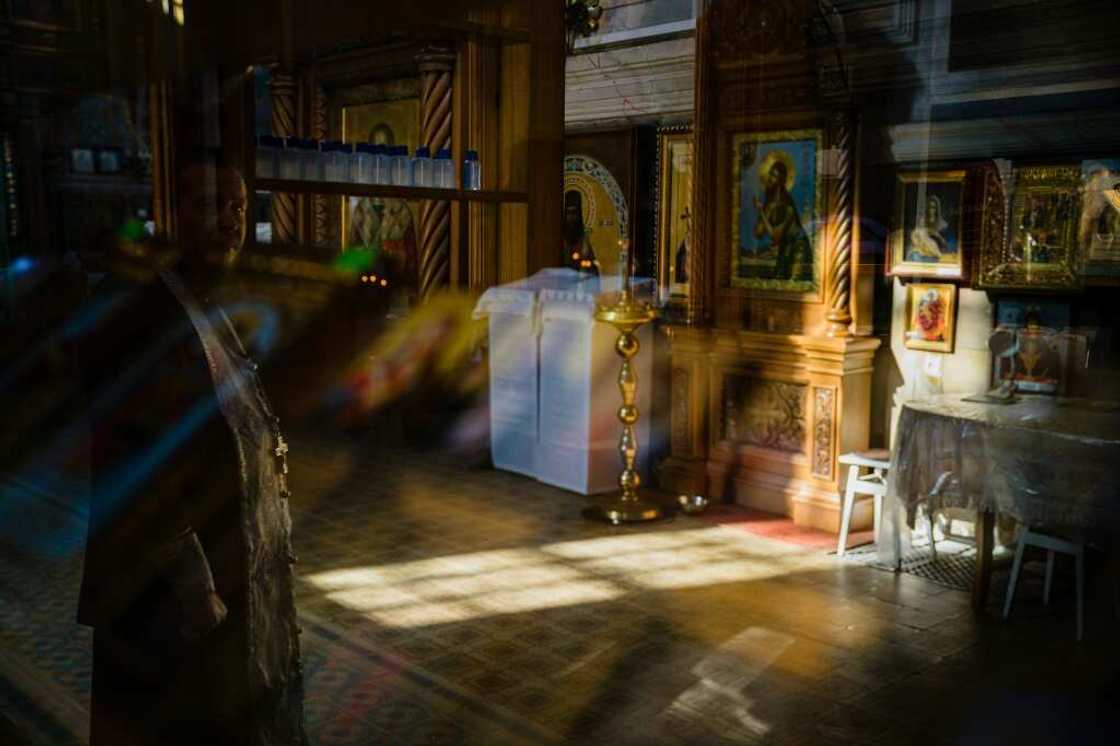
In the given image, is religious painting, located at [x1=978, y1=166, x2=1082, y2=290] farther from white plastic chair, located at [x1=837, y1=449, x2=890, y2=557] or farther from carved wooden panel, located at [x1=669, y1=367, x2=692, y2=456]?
carved wooden panel, located at [x1=669, y1=367, x2=692, y2=456]

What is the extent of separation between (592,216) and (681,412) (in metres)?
1.85

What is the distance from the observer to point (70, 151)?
11.3 ft

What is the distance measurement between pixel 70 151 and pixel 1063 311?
13.0ft

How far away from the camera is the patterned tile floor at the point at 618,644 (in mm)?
3203

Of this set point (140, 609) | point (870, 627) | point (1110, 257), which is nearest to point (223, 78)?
point (140, 609)

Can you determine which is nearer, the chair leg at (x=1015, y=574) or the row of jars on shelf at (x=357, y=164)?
the row of jars on shelf at (x=357, y=164)

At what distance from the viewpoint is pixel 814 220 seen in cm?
552

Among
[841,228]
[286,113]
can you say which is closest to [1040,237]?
[841,228]

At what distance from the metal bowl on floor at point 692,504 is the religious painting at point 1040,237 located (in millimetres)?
1857

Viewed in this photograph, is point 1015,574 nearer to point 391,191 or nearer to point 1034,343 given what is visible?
point 1034,343

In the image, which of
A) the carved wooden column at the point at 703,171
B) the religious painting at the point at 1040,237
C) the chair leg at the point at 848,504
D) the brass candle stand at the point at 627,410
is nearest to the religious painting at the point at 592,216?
the carved wooden column at the point at 703,171

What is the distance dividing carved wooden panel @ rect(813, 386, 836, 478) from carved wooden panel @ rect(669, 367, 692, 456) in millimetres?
830

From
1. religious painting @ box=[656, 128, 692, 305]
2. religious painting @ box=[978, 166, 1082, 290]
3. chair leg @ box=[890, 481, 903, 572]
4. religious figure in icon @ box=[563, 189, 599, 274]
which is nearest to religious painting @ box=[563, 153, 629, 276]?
religious figure in icon @ box=[563, 189, 599, 274]

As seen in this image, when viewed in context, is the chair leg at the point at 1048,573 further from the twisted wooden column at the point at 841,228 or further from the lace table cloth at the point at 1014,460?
the twisted wooden column at the point at 841,228
